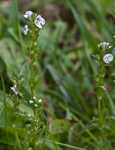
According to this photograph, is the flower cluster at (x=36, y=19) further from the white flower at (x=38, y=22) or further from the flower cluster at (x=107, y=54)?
the flower cluster at (x=107, y=54)

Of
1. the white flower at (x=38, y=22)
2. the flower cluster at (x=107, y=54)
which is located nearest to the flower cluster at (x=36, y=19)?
the white flower at (x=38, y=22)

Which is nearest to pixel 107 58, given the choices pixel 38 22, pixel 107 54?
pixel 107 54

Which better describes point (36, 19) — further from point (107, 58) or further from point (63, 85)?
point (63, 85)

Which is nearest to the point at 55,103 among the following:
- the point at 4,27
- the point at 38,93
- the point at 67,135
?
the point at 38,93

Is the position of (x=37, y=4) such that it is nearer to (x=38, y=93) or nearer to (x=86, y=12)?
(x=86, y=12)

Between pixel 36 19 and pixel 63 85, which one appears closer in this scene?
pixel 36 19

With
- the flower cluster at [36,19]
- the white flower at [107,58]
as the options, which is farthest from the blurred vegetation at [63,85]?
the white flower at [107,58]

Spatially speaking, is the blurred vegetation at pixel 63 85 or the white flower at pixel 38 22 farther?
the blurred vegetation at pixel 63 85

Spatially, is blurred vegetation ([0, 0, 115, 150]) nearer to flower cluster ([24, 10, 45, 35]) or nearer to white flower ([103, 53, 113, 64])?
flower cluster ([24, 10, 45, 35])

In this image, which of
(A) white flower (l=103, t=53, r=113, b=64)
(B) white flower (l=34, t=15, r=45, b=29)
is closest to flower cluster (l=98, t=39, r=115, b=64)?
(A) white flower (l=103, t=53, r=113, b=64)

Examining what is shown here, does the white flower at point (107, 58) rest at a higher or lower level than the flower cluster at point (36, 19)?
lower

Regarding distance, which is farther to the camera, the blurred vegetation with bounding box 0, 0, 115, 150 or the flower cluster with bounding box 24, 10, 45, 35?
the blurred vegetation with bounding box 0, 0, 115, 150

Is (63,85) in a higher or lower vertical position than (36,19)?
lower
